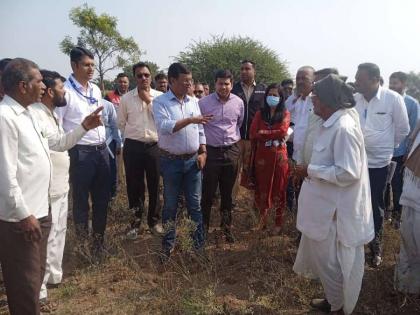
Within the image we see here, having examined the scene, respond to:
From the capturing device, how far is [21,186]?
102 inches

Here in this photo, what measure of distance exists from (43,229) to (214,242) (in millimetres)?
2334

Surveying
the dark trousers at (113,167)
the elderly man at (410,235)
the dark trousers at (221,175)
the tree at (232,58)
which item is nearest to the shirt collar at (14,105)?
the dark trousers at (221,175)

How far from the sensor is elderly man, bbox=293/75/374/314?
2805 mm

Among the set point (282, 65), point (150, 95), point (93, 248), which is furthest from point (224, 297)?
point (282, 65)

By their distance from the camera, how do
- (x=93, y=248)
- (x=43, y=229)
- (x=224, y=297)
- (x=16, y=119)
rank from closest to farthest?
1. (x=16, y=119)
2. (x=43, y=229)
3. (x=224, y=297)
4. (x=93, y=248)

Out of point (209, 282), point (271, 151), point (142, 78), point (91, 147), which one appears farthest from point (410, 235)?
point (142, 78)

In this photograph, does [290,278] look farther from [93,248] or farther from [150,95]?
[150,95]

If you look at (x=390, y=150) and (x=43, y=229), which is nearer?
(x=43, y=229)

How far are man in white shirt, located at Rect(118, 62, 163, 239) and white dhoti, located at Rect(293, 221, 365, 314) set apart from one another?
2.64 metres

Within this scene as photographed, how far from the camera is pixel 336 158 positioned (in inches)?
111

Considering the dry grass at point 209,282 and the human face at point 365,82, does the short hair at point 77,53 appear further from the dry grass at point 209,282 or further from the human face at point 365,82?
the human face at point 365,82

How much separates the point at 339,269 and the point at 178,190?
5.90 feet

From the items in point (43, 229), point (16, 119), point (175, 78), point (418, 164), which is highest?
point (175, 78)

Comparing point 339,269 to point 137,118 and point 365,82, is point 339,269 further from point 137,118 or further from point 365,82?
point 137,118
